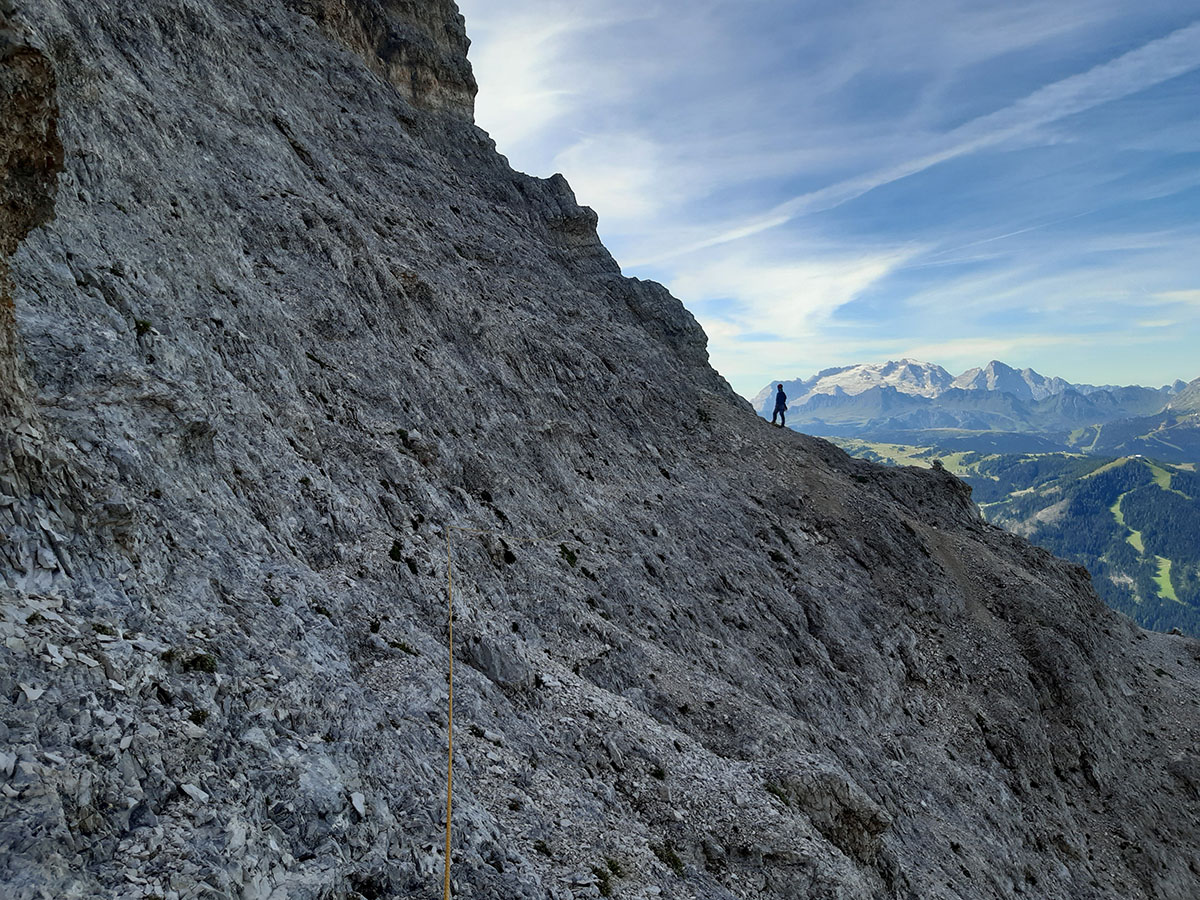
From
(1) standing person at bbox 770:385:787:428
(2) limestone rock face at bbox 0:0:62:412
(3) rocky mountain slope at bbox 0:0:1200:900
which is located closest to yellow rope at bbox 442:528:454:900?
(3) rocky mountain slope at bbox 0:0:1200:900

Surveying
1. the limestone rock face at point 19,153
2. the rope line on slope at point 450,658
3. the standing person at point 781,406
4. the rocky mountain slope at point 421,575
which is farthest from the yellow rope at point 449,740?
the standing person at point 781,406

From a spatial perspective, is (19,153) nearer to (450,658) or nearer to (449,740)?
(450,658)

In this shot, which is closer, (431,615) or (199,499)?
(199,499)

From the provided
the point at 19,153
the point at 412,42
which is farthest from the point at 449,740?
the point at 412,42

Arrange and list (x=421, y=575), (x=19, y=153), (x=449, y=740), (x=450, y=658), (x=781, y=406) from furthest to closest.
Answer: (x=781, y=406), (x=421, y=575), (x=450, y=658), (x=449, y=740), (x=19, y=153)

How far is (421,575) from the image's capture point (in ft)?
82.8

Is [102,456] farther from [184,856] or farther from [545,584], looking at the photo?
[545,584]

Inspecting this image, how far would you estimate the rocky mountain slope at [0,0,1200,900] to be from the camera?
13.2m

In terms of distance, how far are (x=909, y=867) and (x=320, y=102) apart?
203 ft

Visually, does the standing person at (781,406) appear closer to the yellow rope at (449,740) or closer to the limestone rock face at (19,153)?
the yellow rope at (449,740)

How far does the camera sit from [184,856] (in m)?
10.9

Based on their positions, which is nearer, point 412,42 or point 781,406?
A: point 412,42

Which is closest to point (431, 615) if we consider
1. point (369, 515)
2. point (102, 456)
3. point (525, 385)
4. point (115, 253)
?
point (369, 515)

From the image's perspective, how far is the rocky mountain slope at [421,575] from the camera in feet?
43.3
